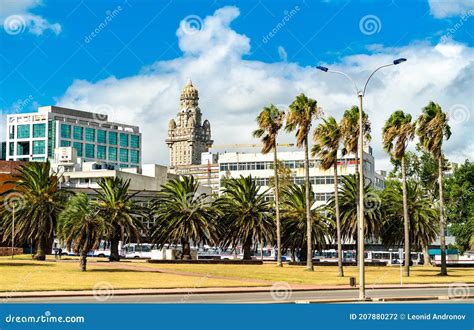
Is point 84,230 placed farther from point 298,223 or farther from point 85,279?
point 298,223

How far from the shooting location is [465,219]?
4114 inches

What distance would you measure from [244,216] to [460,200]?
35175 millimetres

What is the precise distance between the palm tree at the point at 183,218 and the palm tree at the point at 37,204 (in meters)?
11.1

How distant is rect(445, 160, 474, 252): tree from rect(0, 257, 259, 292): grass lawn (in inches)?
2180

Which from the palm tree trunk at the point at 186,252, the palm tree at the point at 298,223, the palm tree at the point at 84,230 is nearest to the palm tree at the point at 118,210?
the palm tree trunk at the point at 186,252

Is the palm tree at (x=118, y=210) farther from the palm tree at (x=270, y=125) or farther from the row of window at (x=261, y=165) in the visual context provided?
the row of window at (x=261, y=165)

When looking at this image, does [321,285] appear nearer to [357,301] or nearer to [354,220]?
[357,301]

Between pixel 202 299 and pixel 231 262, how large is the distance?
155ft

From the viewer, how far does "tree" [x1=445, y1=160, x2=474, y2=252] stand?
A: 10159 centimetres

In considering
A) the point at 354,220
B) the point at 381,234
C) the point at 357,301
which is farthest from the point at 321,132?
the point at 357,301

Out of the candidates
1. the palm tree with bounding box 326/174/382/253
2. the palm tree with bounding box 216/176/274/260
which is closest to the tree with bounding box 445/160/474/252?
the palm tree with bounding box 326/174/382/253

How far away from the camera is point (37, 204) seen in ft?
253

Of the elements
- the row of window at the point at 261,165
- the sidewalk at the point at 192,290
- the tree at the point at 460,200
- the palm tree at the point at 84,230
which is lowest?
the sidewalk at the point at 192,290

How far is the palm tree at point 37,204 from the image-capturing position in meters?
77.1
